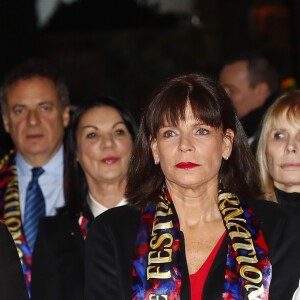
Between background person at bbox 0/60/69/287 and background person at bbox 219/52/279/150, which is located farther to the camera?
background person at bbox 219/52/279/150

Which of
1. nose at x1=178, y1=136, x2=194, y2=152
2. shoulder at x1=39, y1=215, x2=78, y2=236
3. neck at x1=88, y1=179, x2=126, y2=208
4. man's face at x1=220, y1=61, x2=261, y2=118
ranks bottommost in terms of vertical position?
shoulder at x1=39, y1=215, x2=78, y2=236

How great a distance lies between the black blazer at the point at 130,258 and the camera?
344cm

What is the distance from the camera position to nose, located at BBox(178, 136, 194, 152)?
3591 mm

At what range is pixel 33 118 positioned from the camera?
535 cm

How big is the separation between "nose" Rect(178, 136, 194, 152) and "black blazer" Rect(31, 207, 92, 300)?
3.39ft

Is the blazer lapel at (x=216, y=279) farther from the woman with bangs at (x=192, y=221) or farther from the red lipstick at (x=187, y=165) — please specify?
the red lipstick at (x=187, y=165)

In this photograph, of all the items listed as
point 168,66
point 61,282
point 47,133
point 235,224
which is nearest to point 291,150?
point 235,224

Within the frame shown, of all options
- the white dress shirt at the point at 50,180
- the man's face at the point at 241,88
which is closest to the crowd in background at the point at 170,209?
the white dress shirt at the point at 50,180

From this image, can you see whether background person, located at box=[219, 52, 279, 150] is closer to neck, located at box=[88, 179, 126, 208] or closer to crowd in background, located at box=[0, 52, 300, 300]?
crowd in background, located at box=[0, 52, 300, 300]

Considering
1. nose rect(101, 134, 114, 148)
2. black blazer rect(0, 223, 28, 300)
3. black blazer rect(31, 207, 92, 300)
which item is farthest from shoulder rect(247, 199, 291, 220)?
nose rect(101, 134, 114, 148)

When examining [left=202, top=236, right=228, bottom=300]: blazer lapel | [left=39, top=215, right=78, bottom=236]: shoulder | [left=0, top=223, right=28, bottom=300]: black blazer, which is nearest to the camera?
[left=0, top=223, right=28, bottom=300]: black blazer

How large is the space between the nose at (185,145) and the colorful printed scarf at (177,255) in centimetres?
30

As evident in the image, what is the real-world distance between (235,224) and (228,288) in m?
0.34

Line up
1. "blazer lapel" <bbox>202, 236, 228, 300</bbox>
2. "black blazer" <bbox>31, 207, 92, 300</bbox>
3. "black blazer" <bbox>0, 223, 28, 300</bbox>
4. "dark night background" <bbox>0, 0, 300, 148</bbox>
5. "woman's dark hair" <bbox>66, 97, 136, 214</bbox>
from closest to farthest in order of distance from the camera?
1. "black blazer" <bbox>0, 223, 28, 300</bbox>
2. "blazer lapel" <bbox>202, 236, 228, 300</bbox>
3. "black blazer" <bbox>31, 207, 92, 300</bbox>
4. "woman's dark hair" <bbox>66, 97, 136, 214</bbox>
5. "dark night background" <bbox>0, 0, 300, 148</bbox>
